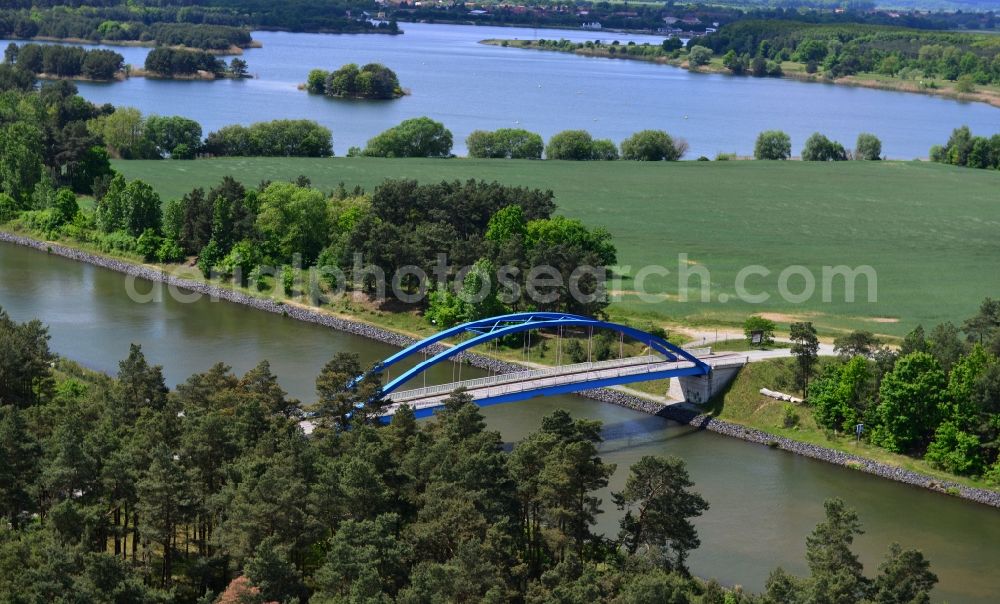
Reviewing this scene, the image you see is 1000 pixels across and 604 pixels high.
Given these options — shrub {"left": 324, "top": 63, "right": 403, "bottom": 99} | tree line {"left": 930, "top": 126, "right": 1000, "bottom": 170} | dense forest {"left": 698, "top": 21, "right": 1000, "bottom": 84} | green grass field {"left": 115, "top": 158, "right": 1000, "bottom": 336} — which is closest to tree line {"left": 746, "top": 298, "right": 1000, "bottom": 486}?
green grass field {"left": 115, "top": 158, "right": 1000, "bottom": 336}

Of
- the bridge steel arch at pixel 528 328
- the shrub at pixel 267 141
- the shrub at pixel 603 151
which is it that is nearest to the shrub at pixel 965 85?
the shrub at pixel 603 151

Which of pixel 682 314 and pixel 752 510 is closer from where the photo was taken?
pixel 752 510

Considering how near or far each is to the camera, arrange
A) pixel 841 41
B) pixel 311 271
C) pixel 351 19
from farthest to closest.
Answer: pixel 351 19 < pixel 841 41 < pixel 311 271

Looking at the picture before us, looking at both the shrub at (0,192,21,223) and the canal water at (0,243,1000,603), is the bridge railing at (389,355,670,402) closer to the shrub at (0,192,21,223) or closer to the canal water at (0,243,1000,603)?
the canal water at (0,243,1000,603)

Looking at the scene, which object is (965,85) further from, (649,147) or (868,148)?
(649,147)

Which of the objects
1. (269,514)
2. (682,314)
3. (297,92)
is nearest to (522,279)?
(682,314)

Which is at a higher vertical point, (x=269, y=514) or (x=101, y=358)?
(x=269, y=514)

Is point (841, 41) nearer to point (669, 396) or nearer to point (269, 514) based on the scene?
point (669, 396)
